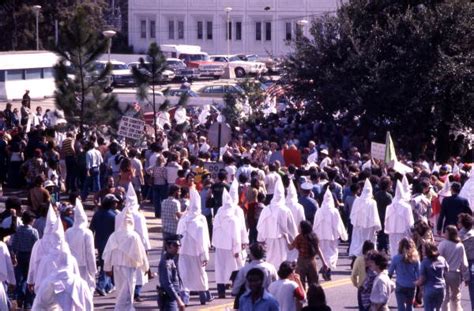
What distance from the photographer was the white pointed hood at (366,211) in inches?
863

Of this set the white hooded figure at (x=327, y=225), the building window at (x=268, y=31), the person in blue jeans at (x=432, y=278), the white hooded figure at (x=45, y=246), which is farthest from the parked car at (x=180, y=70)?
the person in blue jeans at (x=432, y=278)

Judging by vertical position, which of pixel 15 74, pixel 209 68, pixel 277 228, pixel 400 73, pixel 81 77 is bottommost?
pixel 277 228

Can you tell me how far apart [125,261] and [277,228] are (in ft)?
12.0

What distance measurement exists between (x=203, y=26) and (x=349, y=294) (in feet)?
236

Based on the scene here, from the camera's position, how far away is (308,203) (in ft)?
73.8

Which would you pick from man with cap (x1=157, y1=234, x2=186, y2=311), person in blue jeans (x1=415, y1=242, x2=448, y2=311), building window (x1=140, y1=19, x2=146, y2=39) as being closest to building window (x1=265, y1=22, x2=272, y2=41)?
building window (x1=140, y1=19, x2=146, y2=39)

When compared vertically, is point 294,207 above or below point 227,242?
above

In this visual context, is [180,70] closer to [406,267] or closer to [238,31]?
[238,31]

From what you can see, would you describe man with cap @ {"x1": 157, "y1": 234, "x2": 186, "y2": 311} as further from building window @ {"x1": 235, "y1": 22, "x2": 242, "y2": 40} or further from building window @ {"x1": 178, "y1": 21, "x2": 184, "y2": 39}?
building window @ {"x1": 178, "y1": 21, "x2": 184, "y2": 39}

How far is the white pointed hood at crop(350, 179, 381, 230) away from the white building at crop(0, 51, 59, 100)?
36.6 meters

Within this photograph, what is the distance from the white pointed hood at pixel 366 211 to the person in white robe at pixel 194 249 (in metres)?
3.46

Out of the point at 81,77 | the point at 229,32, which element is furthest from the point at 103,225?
the point at 229,32

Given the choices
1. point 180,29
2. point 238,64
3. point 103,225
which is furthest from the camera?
point 180,29

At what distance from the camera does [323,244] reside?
21797mm
